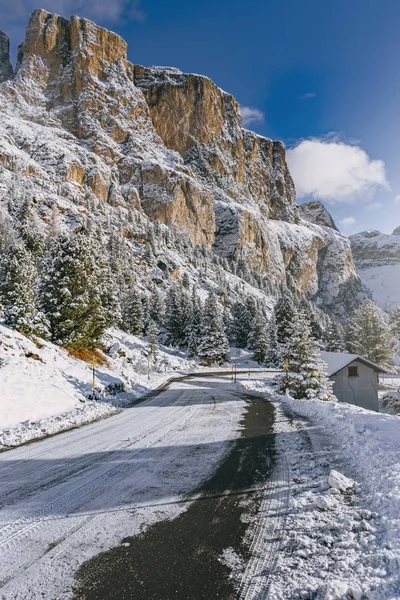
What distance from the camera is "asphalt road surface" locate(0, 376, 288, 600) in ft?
9.05

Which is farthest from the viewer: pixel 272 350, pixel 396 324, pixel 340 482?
pixel 396 324

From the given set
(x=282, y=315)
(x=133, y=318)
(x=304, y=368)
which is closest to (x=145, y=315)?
(x=133, y=318)

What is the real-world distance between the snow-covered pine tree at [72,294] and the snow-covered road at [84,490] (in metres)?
13.6

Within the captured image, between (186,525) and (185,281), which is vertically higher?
(185,281)

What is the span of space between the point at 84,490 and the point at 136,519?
1323mm

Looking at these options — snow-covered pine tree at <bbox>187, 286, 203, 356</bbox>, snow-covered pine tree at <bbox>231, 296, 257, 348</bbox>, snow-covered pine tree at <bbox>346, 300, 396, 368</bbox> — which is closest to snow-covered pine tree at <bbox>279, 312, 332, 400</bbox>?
snow-covered pine tree at <bbox>346, 300, 396, 368</bbox>

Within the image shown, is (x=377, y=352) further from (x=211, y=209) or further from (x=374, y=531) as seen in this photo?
(x=211, y=209)

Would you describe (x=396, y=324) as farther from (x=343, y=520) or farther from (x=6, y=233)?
(x=6, y=233)

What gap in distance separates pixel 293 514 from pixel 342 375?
30.5 m

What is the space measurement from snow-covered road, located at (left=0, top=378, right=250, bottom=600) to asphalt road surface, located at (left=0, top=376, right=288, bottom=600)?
2 cm

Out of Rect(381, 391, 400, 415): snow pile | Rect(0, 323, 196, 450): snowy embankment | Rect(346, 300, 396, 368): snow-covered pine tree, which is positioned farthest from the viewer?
Rect(346, 300, 396, 368): snow-covered pine tree

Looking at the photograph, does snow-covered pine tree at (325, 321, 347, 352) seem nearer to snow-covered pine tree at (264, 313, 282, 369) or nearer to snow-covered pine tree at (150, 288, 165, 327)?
snow-covered pine tree at (264, 313, 282, 369)

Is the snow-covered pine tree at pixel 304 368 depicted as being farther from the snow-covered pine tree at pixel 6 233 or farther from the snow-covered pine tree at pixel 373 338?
the snow-covered pine tree at pixel 6 233

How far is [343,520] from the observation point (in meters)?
3.71
